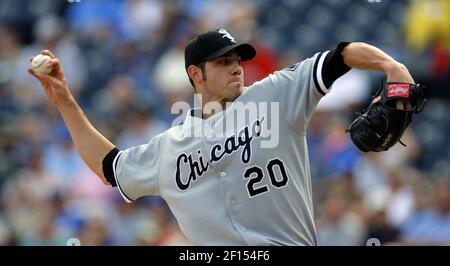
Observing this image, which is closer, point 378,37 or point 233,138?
point 233,138

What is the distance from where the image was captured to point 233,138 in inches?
147

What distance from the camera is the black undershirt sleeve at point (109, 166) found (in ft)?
13.2

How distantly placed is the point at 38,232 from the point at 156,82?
1.86 metres

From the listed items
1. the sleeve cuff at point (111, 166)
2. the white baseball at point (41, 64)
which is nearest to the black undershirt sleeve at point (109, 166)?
the sleeve cuff at point (111, 166)

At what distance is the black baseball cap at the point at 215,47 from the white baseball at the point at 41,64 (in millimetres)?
609

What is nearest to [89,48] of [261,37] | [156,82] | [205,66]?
[156,82]

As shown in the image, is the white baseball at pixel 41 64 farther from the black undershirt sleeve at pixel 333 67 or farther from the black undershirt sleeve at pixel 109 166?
the black undershirt sleeve at pixel 333 67

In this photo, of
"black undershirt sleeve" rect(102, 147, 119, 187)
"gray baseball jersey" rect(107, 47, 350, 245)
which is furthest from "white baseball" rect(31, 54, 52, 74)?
"gray baseball jersey" rect(107, 47, 350, 245)

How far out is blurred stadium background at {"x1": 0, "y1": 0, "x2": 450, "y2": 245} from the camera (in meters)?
6.56

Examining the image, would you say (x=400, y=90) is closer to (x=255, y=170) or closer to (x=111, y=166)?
(x=255, y=170)

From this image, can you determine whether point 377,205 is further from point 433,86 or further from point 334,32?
point 334,32

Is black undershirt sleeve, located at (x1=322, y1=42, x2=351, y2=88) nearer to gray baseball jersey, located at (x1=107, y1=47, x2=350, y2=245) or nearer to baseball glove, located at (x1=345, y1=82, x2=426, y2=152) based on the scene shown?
gray baseball jersey, located at (x1=107, y1=47, x2=350, y2=245)
